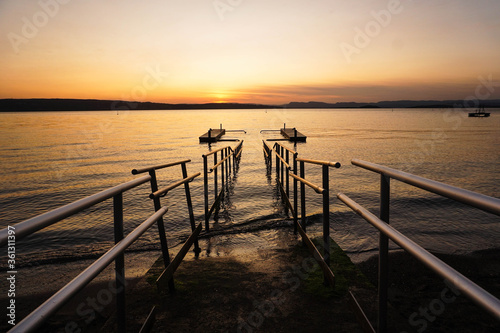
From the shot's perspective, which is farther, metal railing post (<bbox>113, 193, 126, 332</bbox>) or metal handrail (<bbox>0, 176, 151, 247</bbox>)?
metal railing post (<bbox>113, 193, 126, 332</bbox>)

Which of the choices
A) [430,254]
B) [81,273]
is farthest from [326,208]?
[81,273]

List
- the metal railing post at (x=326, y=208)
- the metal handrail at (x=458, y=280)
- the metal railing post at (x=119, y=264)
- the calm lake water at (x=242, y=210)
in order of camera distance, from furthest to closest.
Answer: the calm lake water at (x=242, y=210)
the metal railing post at (x=326, y=208)
the metal railing post at (x=119, y=264)
the metal handrail at (x=458, y=280)

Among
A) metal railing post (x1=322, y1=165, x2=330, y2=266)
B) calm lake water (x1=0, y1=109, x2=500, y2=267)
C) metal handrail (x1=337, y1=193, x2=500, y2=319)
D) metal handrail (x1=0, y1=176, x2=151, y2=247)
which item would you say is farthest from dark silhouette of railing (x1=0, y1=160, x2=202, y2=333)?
calm lake water (x1=0, y1=109, x2=500, y2=267)

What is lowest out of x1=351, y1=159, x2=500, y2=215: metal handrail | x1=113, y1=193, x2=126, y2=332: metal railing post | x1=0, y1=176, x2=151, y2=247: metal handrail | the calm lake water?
the calm lake water

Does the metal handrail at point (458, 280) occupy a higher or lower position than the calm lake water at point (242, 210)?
higher

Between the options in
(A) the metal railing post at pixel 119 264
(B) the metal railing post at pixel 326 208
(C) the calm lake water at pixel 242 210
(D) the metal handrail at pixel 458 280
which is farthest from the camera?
(C) the calm lake water at pixel 242 210

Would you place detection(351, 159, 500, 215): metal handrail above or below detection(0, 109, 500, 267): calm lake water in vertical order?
above

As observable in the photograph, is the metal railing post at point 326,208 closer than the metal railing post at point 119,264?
No

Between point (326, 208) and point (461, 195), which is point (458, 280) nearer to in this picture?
point (461, 195)

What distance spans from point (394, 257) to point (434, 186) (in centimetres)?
413

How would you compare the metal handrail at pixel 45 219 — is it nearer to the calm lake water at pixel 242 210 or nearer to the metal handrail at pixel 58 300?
the metal handrail at pixel 58 300

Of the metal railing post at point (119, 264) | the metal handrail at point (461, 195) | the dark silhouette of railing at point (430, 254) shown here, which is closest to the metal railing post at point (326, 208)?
the dark silhouette of railing at point (430, 254)

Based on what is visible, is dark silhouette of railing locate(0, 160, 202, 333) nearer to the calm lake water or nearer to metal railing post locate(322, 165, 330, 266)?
metal railing post locate(322, 165, 330, 266)

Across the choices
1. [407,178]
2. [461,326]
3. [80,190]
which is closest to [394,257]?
[461,326]
